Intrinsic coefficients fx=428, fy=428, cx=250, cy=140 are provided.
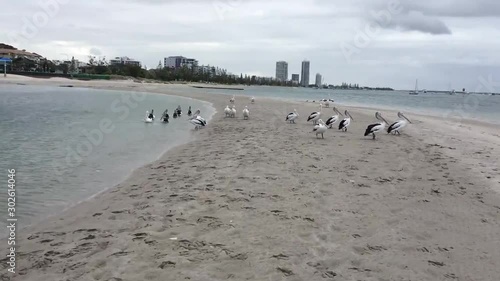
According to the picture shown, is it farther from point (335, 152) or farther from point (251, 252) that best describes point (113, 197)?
point (335, 152)

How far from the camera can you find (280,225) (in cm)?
638

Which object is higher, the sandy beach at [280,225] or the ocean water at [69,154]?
the sandy beach at [280,225]

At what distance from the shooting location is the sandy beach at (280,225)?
16.3 ft

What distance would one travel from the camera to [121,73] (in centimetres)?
13600

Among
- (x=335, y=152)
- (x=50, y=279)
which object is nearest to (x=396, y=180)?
(x=335, y=152)

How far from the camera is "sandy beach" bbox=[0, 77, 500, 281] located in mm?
4969

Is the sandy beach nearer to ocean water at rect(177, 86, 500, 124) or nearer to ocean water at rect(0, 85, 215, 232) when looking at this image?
ocean water at rect(0, 85, 215, 232)

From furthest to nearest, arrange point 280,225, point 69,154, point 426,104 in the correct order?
point 426,104 < point 69,154 < point 280,225

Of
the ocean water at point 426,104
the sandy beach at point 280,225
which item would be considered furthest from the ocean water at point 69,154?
the ocean water at point 426,104

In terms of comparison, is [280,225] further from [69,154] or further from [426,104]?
[426,104]

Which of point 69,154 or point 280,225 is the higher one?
point 280,225

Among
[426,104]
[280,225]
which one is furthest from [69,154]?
[426,104]

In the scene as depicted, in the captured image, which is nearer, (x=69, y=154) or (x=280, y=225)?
(x=280, y=225)

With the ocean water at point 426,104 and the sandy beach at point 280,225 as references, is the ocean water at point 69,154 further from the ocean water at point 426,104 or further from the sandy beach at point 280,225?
the ocean water at point 426,104
